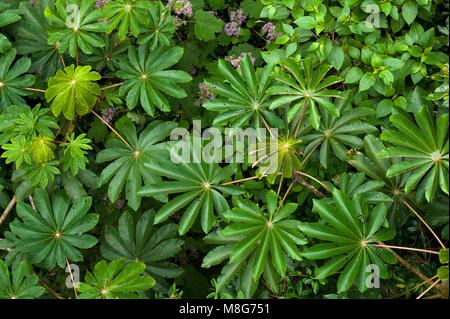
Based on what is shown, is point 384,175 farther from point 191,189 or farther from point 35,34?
point 35,34

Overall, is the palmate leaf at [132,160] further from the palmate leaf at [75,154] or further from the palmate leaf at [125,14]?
the palmate leaf at [125,14]

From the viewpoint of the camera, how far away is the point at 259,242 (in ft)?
6.35

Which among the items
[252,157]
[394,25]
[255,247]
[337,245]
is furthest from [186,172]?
[394,25]

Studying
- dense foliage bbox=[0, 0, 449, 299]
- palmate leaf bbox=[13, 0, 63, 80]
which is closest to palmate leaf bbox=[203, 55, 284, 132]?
dense foliage bbox=[0, 0, 449, 299]

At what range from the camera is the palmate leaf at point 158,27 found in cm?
229

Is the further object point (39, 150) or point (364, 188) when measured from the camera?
point (39, 150)

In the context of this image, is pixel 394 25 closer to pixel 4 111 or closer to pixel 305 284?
pixel 305 284

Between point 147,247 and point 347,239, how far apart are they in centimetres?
111

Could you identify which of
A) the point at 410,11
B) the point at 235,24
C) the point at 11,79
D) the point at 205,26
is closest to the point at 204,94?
the point at 205,26

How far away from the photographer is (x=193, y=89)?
2.85m

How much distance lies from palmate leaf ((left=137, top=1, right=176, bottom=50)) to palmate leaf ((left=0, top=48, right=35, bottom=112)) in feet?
2.35

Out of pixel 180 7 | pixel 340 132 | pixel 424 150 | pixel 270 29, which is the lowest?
pixel 424 150

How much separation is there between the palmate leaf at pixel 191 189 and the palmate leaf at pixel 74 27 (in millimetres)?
769

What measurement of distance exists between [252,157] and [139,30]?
0.92 metres
